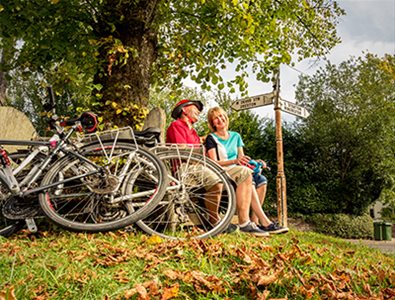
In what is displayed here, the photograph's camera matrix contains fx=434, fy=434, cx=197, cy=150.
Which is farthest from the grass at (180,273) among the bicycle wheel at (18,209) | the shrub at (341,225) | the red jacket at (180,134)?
the shrub at (341,225)

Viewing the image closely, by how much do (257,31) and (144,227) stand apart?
4.54 metres

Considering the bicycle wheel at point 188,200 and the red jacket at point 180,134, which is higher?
the red jacket at point 180,134

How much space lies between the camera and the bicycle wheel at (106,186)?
157 inches

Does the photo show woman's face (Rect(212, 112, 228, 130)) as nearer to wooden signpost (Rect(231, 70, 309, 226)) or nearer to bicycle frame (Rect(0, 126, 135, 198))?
bicycle frame (Rect(0, 126, 135, 198))

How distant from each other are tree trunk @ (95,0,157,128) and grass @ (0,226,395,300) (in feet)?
7.97

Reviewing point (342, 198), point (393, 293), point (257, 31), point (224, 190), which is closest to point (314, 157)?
point (342, 198)

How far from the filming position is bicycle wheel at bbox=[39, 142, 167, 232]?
3986 millimetres

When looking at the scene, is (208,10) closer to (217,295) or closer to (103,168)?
(103,168)

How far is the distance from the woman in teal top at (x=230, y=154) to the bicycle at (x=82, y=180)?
3.29 feet

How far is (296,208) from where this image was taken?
17984mm

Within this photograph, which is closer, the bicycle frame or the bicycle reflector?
the bicycle frame

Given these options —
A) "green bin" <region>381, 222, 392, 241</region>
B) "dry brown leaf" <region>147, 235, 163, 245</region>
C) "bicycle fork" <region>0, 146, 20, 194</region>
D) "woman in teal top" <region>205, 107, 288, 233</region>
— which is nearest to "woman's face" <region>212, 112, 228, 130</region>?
"woman in teal top" <region>205, 107, 288, 233</region>

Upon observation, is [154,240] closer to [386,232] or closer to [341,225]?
[341,225]

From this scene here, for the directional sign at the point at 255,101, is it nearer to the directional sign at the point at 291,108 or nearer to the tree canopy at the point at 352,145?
the directional sign at the point at 291,108
